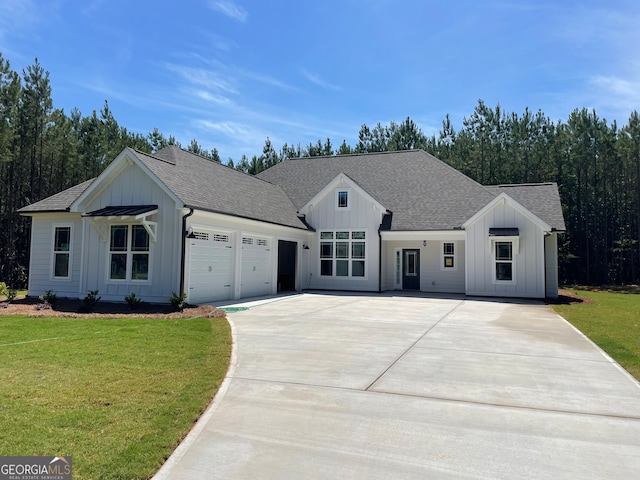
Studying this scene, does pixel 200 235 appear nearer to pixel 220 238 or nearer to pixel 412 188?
pixel 220 238

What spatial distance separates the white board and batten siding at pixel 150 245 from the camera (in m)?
13.6

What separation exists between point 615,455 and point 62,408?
518 cm

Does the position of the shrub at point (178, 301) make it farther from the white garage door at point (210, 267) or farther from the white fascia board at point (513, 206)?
the white fascia board at point (513, 206)

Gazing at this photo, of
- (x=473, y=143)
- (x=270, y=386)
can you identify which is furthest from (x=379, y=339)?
(x=473, y=143)

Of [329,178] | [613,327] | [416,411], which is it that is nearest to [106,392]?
[416,411]

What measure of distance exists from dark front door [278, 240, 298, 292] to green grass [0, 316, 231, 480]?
39.2 ft

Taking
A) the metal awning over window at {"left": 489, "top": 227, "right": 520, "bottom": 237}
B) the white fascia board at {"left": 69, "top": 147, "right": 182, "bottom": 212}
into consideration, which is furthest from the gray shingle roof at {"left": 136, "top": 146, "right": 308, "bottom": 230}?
the metal awning over window at {"left": 489, "top": 227, "right": 520, "bottom": 237}

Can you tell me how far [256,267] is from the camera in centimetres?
1741

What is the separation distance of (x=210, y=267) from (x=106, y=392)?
9.77m

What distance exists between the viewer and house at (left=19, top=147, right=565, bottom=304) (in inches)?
552

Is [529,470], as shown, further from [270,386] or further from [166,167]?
[166,167]

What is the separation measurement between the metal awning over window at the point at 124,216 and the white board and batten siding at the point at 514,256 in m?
12.5

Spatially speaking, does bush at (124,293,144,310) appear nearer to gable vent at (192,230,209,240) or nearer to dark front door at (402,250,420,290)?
gable vent at (192,230,209,240)

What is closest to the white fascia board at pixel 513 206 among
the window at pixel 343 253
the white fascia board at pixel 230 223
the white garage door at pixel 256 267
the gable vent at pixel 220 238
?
the window at pixel 343 253
